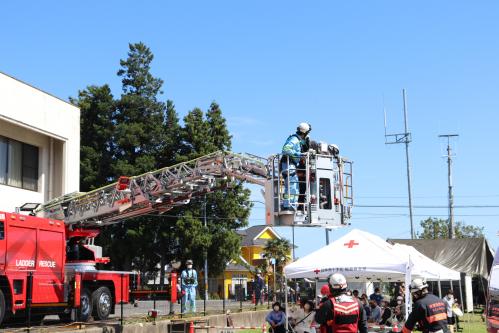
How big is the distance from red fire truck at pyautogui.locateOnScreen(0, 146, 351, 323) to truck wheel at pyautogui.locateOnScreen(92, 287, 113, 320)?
27 millimetres

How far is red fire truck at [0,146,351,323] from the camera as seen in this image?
52.9ft

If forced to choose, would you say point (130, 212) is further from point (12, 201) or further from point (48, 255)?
point (12, 201)

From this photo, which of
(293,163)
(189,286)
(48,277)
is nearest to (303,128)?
(293,163)

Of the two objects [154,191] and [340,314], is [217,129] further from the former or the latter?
[340,314]

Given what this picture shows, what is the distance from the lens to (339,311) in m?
8.23

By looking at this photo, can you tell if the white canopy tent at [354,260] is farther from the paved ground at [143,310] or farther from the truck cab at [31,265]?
the truck cab at [31,265]

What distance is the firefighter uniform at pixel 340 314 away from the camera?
8242mm

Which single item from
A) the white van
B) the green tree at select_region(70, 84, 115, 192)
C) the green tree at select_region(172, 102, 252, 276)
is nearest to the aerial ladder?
the white van

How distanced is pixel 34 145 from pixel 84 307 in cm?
849

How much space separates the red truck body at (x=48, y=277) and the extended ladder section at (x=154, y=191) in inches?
29.0

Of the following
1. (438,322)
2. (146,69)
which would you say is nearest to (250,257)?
(146,69)

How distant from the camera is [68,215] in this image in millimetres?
19719

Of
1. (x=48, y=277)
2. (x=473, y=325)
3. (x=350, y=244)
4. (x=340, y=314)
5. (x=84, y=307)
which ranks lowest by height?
(x=473, y=325)

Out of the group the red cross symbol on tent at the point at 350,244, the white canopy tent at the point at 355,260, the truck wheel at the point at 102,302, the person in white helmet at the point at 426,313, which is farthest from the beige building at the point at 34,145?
the person in white helmet at the point at 426,313
